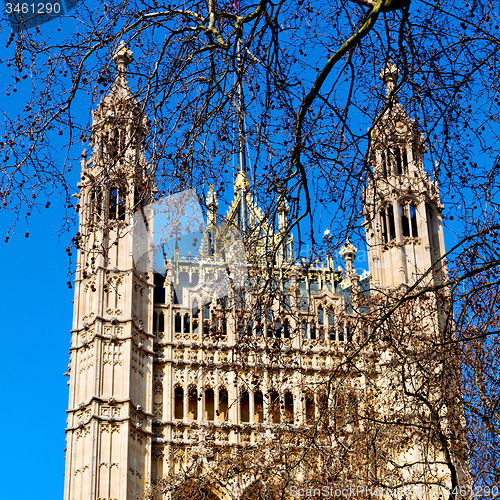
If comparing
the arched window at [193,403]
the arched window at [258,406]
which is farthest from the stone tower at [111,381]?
the arched window at [258,406]

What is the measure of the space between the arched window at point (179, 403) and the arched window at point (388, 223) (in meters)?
8.59

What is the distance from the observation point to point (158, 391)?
34.5 m

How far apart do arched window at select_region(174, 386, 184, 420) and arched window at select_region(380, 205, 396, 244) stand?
28.2 feet

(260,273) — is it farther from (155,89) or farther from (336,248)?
(155,89)

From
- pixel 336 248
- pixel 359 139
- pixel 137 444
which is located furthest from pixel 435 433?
pixel 137 444

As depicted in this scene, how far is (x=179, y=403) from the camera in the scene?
3500 cm

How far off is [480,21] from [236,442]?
2303 cm

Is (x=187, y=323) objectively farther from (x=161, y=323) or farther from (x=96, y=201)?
(x=96, y=201)

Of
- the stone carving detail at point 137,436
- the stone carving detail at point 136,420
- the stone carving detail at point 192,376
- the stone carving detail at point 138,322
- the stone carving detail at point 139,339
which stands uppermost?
the stone carving detail at point 138,322

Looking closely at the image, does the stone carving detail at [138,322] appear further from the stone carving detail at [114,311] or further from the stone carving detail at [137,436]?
the stone carving detail at [137,436]

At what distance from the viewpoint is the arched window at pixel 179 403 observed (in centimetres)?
3475

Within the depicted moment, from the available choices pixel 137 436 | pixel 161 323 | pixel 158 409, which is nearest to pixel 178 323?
pixel 161 323

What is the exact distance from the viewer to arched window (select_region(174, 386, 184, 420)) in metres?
34.8

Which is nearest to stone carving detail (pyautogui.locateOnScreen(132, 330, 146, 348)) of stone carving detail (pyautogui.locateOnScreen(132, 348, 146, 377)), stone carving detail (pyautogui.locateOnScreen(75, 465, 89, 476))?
stone carving detail (pyautogui.locateOnScreen(132, 348, 146, 377))
